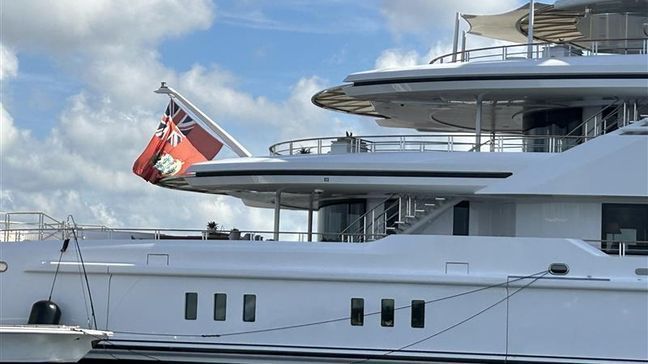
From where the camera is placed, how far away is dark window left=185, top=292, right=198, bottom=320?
1652 cm

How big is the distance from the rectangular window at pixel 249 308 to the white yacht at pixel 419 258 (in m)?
0.03

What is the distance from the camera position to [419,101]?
19.7m

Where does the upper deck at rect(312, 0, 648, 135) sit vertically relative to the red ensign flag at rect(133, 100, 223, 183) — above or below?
above

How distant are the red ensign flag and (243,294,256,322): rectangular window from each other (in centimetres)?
533

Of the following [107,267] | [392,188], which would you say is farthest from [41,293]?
[392,188]

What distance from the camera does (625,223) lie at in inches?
658

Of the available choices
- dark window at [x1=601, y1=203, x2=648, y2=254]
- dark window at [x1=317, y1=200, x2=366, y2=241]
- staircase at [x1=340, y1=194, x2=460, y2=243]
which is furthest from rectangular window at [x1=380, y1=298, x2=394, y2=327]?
dark window at [x1=601, y1=203, x2=648, y2=254]

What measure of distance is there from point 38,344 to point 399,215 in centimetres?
636

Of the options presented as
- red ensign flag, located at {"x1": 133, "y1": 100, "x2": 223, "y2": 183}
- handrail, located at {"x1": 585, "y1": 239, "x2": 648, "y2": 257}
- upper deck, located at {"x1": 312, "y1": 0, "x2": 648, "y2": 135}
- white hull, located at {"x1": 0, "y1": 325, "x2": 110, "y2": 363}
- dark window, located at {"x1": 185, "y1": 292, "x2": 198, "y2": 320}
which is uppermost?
upper deck, located at {"x1": 312, "y1": 0, "x2": 648, "y2": 135}

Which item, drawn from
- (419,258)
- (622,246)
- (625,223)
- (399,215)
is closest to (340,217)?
(399,215)

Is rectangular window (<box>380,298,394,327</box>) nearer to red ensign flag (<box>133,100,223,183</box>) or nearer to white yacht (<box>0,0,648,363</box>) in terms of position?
white yacht (<box>0,0,648,363</box>)

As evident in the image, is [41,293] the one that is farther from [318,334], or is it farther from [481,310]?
[481,310]

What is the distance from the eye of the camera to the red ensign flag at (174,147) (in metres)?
21.1

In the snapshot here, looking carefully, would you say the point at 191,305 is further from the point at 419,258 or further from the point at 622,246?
the point at 622,246
